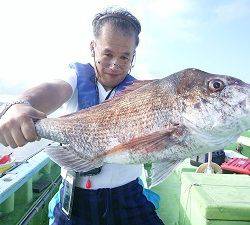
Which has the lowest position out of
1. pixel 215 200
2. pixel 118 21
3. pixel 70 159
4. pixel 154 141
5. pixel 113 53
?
pixel 215 200

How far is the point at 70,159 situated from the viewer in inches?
111

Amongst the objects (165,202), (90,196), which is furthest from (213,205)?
(165,202)

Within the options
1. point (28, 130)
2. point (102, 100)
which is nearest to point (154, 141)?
point (28, 130)

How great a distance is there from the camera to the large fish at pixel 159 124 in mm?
2314

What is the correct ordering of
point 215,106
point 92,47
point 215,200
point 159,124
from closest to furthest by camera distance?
point 215,106, point 159,124, point 215,200, point 92,47

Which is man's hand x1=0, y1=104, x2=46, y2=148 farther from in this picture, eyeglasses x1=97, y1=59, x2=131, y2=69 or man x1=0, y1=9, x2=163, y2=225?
eyeglasses x1=97, y1=59, x2=131, y2=69

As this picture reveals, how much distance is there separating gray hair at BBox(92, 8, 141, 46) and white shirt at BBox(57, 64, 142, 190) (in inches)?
21.1

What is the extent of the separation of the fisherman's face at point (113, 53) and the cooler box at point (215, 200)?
4.73 ft

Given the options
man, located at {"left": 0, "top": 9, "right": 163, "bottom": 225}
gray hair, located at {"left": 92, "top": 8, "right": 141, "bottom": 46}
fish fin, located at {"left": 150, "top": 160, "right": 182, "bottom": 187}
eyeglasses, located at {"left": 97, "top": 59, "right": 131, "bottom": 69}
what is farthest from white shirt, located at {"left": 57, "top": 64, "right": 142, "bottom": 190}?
fish fin, located at {"left": 150, "top": 160, "right": 182, "bottom": 187}

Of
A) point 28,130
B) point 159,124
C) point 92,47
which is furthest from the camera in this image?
point 92,47

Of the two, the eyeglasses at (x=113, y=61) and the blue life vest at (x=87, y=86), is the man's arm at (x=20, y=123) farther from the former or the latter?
the eyeglasses at (x=113, y=61)

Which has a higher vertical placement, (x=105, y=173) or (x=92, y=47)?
(x=92, y=47)

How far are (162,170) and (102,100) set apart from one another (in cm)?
148

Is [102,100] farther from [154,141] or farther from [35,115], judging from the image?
[154,141]
